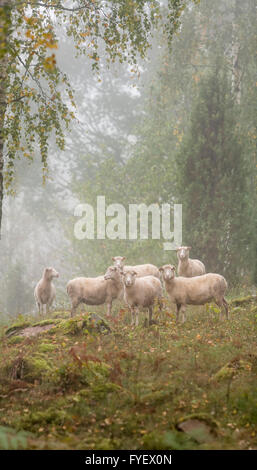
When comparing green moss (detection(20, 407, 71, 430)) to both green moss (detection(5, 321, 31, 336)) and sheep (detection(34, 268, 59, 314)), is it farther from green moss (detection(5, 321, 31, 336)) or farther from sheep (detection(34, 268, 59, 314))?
sheep (detection(34, 268, 59, 314))

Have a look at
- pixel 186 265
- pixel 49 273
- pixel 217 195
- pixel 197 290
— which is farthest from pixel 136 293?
pixel 217 195

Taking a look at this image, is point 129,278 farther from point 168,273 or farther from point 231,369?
point 231,369

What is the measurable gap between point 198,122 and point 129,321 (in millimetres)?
8618

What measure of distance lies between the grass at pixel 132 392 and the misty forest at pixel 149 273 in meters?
0.02

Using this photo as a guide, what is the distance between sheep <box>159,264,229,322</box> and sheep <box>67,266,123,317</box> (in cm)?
166

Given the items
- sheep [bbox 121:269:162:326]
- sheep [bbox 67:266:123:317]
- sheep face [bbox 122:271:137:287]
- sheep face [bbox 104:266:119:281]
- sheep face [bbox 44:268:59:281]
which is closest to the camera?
sheep face [bbox 122:271:137:287]

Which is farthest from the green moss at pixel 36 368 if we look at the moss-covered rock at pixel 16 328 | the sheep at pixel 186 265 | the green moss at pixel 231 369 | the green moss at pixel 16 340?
the sheep at pixel 186 265

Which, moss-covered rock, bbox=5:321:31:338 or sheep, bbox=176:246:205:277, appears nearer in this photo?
moss-covered rock, bbox=5:321:31:338

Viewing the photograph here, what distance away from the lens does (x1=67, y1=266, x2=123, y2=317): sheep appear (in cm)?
1210

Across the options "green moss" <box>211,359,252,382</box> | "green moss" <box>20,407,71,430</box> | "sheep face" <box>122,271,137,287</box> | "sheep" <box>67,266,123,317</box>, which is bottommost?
"green moss" <box>20,407,71,430</box>

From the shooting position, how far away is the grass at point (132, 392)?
504cm

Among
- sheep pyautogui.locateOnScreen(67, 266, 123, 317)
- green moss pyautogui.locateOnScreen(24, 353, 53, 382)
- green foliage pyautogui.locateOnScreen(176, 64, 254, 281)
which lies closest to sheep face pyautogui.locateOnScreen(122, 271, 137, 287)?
sheep pyautogui.locateOnScreen(67, 266, 123, 317)

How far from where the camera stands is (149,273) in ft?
45.0

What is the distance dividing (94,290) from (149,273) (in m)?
2.20
